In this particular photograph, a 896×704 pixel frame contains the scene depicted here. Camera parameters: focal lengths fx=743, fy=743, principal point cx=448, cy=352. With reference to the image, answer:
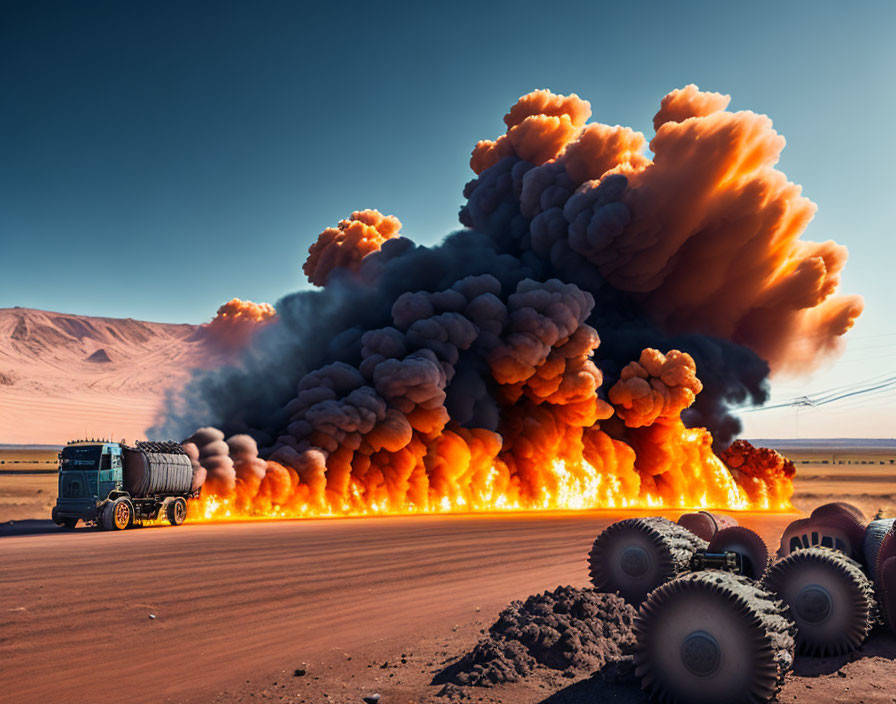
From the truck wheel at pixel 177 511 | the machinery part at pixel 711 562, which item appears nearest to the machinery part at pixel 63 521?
the truck wheel at pixel 177 511

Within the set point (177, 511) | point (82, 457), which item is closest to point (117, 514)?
point (82, 457)

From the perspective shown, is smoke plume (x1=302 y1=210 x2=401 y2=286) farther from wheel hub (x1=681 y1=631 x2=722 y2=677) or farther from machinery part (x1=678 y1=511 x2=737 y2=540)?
wheel hub (x1=681 y1=631 x2=722 y2=677)

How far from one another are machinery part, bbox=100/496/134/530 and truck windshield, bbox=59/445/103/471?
1577mm

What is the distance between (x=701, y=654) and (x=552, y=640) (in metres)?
2.28

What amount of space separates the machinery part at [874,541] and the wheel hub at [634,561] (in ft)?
10.8

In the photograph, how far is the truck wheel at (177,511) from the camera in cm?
2894

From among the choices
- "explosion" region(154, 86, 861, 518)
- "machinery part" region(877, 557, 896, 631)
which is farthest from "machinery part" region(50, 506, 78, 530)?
"machinery part" region(877, 557, 896, 631)

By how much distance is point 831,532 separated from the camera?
12461 millimetres

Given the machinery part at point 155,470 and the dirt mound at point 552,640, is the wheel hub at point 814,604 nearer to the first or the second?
the dirt mound at point 552,640

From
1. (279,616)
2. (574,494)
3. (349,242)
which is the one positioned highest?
(349,242)

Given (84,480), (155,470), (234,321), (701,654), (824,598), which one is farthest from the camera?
(234,321)

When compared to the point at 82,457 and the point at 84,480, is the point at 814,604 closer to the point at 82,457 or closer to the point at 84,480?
the point at 84,480

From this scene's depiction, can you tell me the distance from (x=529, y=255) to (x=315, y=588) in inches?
1757

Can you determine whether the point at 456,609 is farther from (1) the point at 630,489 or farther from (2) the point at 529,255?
(2) the point at 529,255
